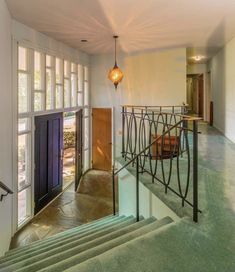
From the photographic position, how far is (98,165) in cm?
931

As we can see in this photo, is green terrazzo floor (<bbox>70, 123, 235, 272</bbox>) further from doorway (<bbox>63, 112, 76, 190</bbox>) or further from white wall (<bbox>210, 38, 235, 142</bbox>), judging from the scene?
doorway (<bbox>63, 112, 76, 190</bbox>)

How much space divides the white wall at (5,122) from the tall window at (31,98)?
0.63m

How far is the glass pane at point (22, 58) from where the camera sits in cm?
538

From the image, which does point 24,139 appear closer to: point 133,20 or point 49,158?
point 49,158

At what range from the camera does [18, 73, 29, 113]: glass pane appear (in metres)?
5.44

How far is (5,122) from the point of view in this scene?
14.8 feet

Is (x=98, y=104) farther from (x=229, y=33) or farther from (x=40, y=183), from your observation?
(x=229, y=33)

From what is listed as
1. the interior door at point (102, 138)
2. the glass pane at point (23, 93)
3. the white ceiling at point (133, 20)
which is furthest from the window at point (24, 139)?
the interior door at point (102, 138)

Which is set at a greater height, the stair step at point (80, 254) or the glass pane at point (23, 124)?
the glass pane at point (23, 124)

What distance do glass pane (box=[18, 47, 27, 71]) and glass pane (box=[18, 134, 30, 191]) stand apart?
56.4 inches

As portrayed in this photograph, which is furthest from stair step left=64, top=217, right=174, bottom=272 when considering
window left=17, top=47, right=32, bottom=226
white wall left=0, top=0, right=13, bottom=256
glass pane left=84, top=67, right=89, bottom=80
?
glass pane left=84, top=67, right=89, bottom=80

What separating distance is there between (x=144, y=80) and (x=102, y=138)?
2.41m

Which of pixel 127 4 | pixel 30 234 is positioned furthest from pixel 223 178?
pixel 30 234

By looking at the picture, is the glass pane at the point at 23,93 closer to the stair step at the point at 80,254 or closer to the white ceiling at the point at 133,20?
the white ceiling at the point at 133,20
